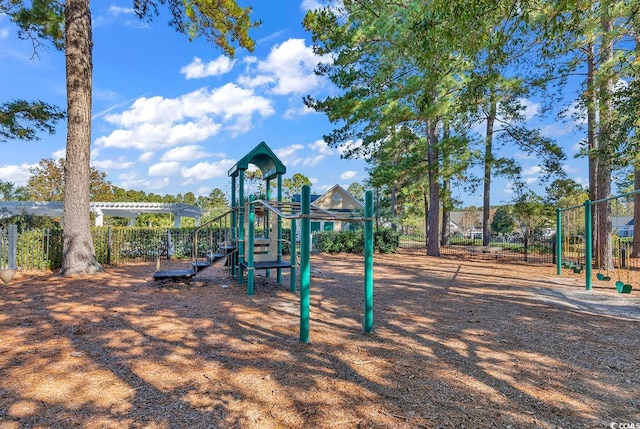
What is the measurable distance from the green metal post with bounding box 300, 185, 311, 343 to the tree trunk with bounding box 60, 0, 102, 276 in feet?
25.1

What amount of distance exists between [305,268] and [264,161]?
4472 millimetres

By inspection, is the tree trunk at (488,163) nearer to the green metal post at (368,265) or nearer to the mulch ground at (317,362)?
the mulch ground at (317,362)

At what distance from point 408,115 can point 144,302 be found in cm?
1091

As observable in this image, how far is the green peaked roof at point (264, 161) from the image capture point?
743 centimetres

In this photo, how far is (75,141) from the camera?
881 cm

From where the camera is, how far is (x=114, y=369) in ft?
9.98

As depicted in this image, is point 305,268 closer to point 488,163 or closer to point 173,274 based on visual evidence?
point 173,274

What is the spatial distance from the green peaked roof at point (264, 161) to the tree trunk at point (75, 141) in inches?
169

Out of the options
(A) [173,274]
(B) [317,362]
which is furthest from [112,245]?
(B) [317,362]

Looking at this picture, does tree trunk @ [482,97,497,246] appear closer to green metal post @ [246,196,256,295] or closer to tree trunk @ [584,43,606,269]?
tree trunk @ [584,43,606,269]

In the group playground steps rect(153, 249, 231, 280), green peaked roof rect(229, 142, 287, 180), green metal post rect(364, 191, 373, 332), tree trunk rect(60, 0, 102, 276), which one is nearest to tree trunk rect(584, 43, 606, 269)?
green peaked roof rect(229, 142, 287, 180)

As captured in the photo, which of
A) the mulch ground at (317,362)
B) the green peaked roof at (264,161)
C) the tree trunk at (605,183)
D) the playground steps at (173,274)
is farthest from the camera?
the tree trunk at (605,183)

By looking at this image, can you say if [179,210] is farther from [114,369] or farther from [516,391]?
[516,391]

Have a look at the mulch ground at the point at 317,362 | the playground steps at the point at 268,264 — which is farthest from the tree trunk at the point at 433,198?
the playground steps at the point at 268,264
